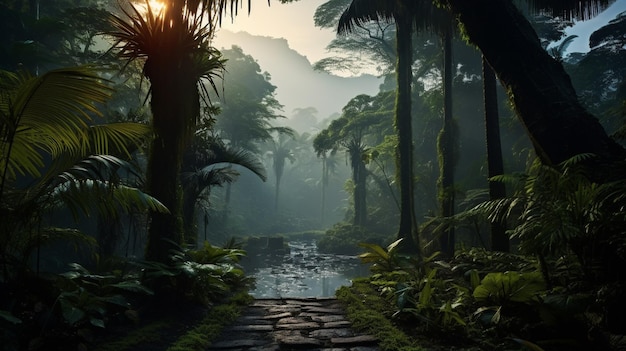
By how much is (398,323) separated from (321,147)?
71.8 ft

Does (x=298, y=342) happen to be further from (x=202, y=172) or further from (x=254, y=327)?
(x=202, y=172)

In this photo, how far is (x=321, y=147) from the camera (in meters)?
25.9

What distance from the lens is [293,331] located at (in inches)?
163

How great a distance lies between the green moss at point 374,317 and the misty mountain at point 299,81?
15442 centimetres

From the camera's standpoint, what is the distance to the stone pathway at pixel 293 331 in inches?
143

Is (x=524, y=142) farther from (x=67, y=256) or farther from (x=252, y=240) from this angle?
(x=67, y=256)

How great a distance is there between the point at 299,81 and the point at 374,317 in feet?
604

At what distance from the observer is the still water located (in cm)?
1127

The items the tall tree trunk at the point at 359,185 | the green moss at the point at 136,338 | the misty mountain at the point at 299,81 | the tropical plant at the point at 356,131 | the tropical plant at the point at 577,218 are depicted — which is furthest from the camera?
the misty mountain at the point at 299,81

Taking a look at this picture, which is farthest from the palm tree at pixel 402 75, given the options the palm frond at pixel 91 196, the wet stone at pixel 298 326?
the palm frond at pixel 91 196

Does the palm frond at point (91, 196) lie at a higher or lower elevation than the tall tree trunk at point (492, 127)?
lower

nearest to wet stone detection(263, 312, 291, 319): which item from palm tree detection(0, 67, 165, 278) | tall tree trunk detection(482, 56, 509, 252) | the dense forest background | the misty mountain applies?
the dense forest background

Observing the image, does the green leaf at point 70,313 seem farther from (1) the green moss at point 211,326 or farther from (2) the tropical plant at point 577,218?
(2) the tropical plant at point 577,218

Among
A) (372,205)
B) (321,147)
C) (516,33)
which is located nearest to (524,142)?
(321,147)
